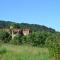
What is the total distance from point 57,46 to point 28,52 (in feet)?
12.6

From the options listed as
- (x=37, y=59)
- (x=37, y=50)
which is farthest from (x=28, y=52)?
(x=37, y=59)

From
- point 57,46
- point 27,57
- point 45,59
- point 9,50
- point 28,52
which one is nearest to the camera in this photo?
point 57,46

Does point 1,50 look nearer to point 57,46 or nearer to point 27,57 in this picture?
point 27,57

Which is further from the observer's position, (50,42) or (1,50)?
(1,50)

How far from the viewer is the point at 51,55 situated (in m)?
10.3

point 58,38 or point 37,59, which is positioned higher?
point 58,38

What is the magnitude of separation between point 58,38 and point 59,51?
0.44 metres

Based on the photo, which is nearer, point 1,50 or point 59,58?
point 59,58

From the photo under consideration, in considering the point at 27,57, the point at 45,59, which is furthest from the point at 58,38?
the point at 27,57

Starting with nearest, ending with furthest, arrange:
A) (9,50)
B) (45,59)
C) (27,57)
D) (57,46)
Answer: (57,46)
(45,59)
(27,57)
(9,50)

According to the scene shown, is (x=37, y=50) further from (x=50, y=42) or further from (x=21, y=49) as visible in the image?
(x=50, y=42)

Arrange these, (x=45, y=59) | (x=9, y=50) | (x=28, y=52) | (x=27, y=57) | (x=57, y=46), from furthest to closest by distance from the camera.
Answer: (x=9, y=50) → (x=28, y=52) → (x=27, y=57) → (x=45, y=59) → (x=57, y=46)

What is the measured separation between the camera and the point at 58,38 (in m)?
10.0

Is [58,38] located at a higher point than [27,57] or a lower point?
higher
